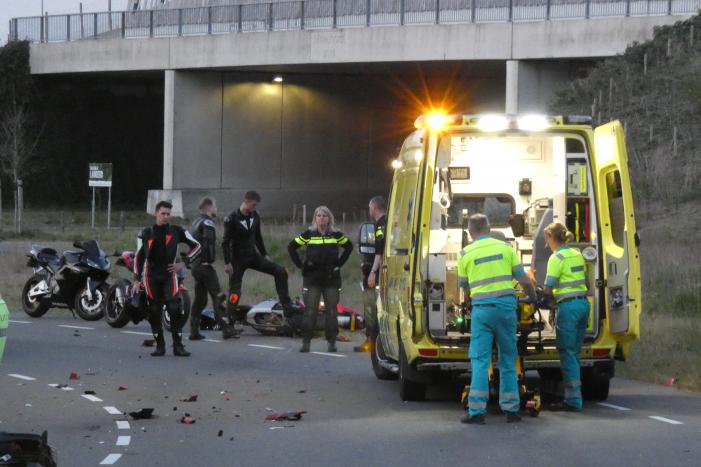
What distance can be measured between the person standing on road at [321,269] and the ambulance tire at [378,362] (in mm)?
2337

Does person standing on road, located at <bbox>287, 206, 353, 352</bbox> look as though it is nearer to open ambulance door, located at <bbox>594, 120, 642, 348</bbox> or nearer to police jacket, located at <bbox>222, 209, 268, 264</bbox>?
police jacket, located at <bbox>222, 209, 268, 264</bbox>

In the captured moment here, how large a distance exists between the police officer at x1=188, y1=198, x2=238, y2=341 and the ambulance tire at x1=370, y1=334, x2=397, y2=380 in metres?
3.96

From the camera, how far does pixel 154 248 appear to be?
15.8m

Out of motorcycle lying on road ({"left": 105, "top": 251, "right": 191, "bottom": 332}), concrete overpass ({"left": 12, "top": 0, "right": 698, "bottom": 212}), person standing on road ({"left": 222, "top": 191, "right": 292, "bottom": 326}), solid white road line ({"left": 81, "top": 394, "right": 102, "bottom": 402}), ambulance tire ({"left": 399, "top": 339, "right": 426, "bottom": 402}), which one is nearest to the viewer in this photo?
ambulance tire ({"left": 399, "top": 339, "right": 426, "bottom": 402})

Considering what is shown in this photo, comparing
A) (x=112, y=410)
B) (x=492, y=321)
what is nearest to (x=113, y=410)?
(x=112, y=410)

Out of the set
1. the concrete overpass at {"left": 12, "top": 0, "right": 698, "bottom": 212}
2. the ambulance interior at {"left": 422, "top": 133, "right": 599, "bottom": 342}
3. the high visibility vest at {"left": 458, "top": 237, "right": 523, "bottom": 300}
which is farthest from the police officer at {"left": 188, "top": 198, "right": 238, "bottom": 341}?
the concrete overpass at {"left": 12, "top": 0, "right": 698, "bottom": 212}

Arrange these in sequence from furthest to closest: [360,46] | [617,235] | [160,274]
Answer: [360,46] → [160,274] → [617,235]

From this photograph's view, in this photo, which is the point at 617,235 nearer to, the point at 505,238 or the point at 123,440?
the point at 505,238

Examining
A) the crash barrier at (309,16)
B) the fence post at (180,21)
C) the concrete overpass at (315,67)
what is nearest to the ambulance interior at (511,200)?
the concrete overpass at (315,67)

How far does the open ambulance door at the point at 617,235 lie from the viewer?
11.3 meters

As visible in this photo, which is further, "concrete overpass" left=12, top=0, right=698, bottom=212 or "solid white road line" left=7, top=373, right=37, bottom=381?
"concrete overpass" left=12, top=0, right=698, bottom=212

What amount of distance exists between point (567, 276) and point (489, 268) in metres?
0.96

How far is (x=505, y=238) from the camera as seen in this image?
13.5 meters

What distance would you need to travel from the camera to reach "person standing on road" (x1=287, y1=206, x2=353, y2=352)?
16.2 meters
